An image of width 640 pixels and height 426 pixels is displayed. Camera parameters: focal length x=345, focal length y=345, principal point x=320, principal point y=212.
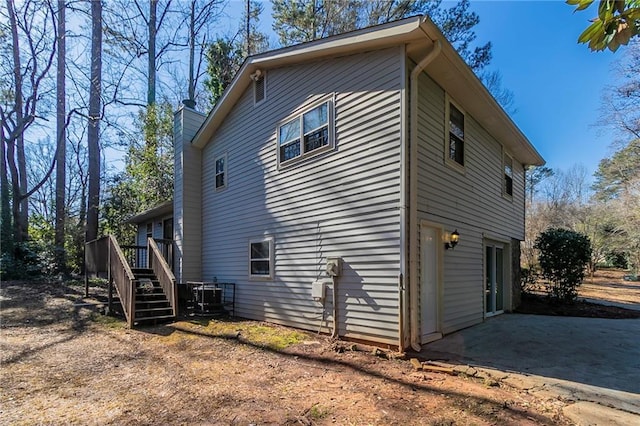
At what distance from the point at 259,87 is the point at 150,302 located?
19.7 feet

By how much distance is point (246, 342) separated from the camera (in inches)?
254

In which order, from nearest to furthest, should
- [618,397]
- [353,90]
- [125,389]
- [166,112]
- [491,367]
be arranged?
[618,397]
[125,389]
[491,367]
[353,90]
[166,112]

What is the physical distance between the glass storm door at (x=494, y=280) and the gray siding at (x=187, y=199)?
27.0ft

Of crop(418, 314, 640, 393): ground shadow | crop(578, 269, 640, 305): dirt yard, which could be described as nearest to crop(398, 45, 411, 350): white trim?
crop(418, 314, 640, 393): ground shadow

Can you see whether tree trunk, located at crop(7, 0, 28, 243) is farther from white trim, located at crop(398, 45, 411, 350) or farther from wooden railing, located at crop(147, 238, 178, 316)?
white trim, located at crop(398, 45, 411, 350)

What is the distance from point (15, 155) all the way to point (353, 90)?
1917 cm

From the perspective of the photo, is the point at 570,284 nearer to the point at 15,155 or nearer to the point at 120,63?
the point at 120,63

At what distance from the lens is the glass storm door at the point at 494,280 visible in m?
8.82

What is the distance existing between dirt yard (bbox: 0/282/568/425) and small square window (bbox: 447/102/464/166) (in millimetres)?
4384

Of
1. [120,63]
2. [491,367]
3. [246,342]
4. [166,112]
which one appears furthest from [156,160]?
[491,367]

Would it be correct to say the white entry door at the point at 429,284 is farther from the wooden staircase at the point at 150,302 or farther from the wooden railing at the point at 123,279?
the wooden railing at the point at 123,279

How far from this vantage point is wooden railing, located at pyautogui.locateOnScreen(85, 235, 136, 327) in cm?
768

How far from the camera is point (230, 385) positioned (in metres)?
4.41

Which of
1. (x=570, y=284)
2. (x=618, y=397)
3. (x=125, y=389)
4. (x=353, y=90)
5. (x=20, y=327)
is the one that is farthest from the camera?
(x=570, y=284)
